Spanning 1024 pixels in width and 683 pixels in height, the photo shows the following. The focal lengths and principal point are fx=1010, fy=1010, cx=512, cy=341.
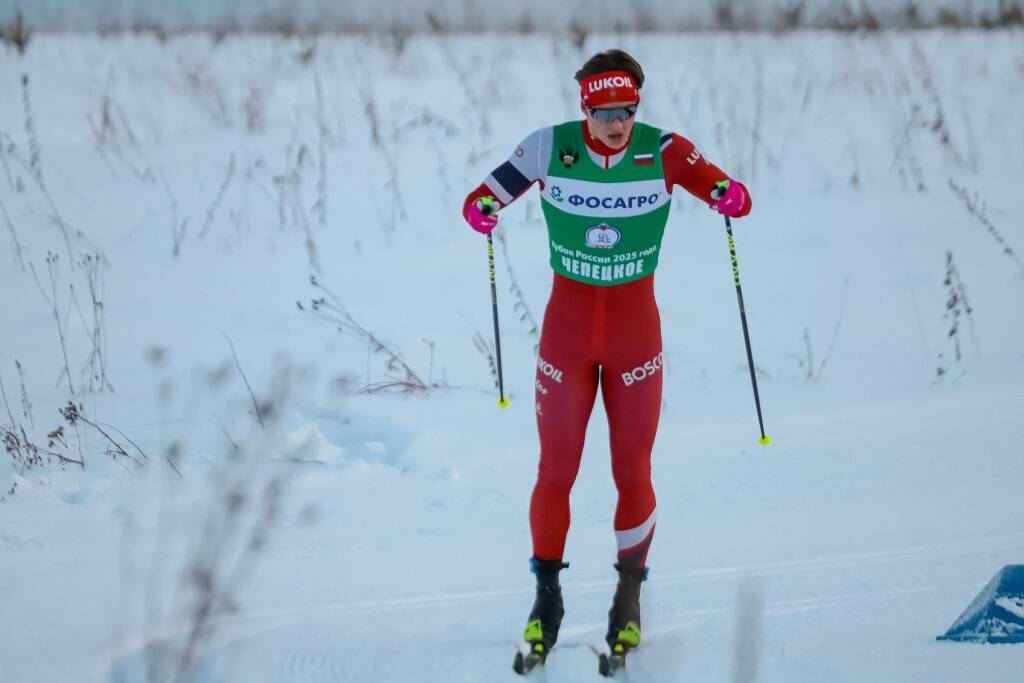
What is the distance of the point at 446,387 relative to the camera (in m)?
5.14

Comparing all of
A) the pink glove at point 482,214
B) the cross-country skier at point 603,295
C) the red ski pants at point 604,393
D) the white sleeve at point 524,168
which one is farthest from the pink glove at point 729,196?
the pink glove at point 482,214

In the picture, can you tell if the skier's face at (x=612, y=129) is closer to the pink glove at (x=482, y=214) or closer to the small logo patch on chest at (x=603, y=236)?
the small logo patch on chest at (x=603, y=236)

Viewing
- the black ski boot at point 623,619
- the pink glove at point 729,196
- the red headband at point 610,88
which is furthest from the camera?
the pink glove at point 729,196

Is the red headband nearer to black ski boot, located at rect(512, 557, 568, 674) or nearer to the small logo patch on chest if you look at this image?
the small logo patch on chest

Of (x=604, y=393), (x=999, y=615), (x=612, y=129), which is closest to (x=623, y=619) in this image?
(x=604, y=393)

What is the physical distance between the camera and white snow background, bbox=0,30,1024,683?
10.4 ft

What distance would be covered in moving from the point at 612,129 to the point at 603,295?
0.49m

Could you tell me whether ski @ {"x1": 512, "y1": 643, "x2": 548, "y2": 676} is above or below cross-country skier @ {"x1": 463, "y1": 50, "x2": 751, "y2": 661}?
below

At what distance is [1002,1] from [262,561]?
12.6m

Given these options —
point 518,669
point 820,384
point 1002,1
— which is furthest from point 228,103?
point 1002,1

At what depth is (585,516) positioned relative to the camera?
13.0ft

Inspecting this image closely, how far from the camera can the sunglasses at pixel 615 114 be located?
2.88m

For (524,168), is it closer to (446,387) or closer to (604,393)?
(604,393)

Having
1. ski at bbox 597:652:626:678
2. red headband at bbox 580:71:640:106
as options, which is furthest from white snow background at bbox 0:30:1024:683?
red headband at bbox 580:71:640:106
